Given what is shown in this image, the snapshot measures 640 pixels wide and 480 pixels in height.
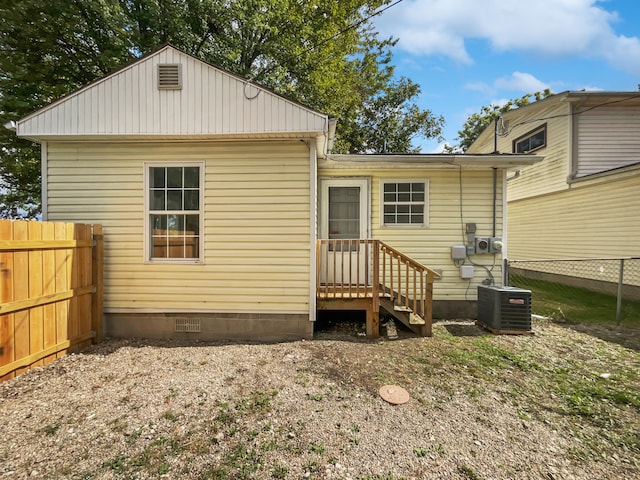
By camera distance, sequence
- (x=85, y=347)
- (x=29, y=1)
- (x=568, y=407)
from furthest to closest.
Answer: (x=29, y=1) < (x=85, y=347) < (x=568, y=407)

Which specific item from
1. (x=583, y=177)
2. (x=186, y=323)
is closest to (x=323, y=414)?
(x=186, y=323)

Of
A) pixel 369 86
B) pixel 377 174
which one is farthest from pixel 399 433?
pixel 369 86

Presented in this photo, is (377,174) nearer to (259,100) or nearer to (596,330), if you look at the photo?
(259,100)

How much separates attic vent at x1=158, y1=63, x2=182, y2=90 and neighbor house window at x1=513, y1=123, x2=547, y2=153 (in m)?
11.5

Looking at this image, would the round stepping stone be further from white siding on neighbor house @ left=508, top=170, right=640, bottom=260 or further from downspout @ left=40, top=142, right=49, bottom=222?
white siding on neighbor house @ left=508, top=170, right=640, bottom=260

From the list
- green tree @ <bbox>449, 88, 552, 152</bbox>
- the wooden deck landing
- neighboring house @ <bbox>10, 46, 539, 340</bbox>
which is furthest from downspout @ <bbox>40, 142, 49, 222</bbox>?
green tree @ <bbox>449, 88, 552, 152</bbox>

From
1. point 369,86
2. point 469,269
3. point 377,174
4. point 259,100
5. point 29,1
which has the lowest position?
point 469,269

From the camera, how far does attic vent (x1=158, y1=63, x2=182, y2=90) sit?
4410mm

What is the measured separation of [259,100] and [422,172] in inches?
137

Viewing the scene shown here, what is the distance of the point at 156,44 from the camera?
9516mm

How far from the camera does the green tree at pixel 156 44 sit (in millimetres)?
7898

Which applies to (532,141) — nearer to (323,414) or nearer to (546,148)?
(546,148)

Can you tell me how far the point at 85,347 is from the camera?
4238 millimetres

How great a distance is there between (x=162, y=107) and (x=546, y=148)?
11.7m
